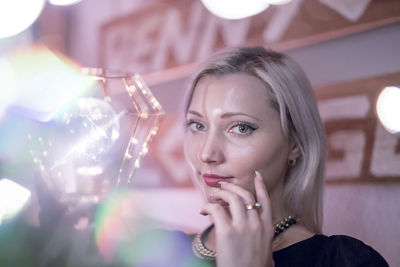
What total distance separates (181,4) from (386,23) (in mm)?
848

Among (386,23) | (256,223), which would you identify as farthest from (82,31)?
(256,223)

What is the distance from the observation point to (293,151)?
Result: 1.17 meters

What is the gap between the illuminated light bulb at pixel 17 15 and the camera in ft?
5.90

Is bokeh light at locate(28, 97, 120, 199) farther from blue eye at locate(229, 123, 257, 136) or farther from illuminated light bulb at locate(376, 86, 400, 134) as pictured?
illuminated light bulb at locate(376, 86, 400, 134)

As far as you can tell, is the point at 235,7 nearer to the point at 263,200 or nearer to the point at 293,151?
the point at 293,151

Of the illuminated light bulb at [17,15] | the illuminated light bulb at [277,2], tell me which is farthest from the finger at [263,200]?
the illuminated light bulb at [17,15]

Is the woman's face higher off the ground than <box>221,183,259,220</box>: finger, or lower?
higher

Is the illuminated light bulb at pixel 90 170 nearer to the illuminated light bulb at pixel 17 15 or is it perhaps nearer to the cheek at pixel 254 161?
the cheek at pixel 254 161

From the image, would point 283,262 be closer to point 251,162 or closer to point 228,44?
point 251,162

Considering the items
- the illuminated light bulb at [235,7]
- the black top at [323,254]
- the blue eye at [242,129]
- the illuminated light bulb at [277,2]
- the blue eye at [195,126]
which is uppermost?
the illuminated light bulb at [235,7]

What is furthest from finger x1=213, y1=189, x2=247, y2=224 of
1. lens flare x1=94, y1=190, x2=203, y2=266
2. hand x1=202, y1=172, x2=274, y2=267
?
lens flare x1=94, y1=190, x2=203, y2=266

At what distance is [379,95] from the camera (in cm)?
128

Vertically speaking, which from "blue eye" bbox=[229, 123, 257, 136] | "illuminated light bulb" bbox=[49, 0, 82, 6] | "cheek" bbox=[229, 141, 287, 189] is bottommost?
"cheek" bbox=[229, 141, 287, 189]

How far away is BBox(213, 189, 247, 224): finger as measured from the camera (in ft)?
3.03
